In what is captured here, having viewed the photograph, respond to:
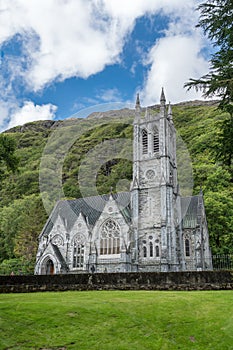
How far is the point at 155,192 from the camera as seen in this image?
41062 mm

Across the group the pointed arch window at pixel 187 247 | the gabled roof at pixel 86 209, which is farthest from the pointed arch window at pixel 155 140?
the pointed arch window at pixel 187 247

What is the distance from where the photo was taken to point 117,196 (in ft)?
151

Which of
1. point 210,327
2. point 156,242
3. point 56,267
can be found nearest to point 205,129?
point 156,242

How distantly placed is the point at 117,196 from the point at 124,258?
10884mm

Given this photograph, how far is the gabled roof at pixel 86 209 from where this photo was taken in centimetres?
4388

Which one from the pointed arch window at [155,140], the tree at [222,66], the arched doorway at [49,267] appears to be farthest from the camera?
the pointed arch window at [155,140]

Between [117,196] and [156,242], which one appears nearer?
[156,242]

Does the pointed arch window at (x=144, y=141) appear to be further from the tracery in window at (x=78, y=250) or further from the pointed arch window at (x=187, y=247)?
the tracery in window at (x=78, y=250)

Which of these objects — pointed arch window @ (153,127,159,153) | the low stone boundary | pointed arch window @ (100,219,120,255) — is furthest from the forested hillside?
pointed arch window @ (100,219,120,255)

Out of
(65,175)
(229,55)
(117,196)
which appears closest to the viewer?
(229,55)

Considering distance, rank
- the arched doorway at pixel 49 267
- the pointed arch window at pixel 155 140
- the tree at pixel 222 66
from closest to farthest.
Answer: the tree at pixel 222 66
the arched doorway at pixel 49 267
the pointed arch window at pixel 155 140

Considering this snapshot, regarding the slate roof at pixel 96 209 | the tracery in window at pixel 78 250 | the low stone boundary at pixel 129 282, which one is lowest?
the low stone boundary at pixel 129 282

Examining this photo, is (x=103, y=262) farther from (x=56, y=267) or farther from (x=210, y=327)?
(x=210, y=327)

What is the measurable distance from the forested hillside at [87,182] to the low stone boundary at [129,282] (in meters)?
6.98
